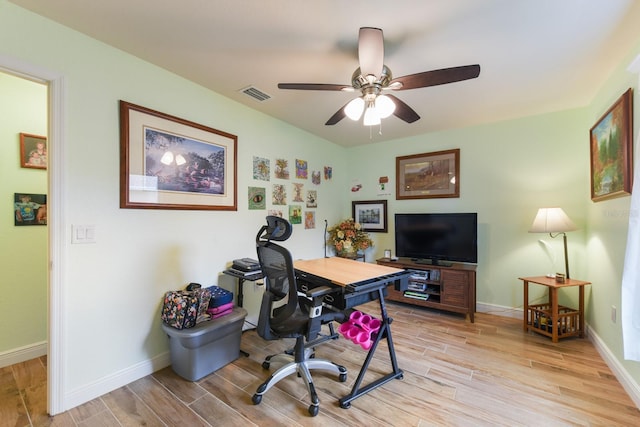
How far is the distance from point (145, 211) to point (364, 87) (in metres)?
1.85

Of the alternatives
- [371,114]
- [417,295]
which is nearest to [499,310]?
[417,295]

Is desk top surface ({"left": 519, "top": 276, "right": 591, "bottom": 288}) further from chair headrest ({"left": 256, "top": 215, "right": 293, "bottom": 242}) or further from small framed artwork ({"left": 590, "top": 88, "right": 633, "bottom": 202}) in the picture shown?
chair headrest ({"left": 256, "top": 215, "right": 293, "bottom": 242})

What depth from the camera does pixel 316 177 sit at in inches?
151

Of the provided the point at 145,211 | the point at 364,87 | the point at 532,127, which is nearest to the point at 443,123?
the point at 532,127

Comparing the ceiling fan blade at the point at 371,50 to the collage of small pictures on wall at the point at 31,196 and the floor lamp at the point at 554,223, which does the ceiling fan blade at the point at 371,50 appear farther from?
the collage of small pictures on wall at the point at 31,196

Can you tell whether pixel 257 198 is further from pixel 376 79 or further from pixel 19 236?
pixel 19 236

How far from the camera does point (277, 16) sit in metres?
1.56

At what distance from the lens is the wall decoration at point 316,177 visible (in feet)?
12.4

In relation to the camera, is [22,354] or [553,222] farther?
[553,222]

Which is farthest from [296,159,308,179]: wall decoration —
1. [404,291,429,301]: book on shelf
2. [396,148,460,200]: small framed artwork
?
[404,291,429,301]: book on shelf

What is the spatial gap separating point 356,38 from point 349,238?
2594mm

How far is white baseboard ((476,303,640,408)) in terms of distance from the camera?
1736 millimetres

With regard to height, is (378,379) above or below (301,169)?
below

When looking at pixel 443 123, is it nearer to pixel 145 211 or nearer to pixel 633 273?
pixel 633 273
